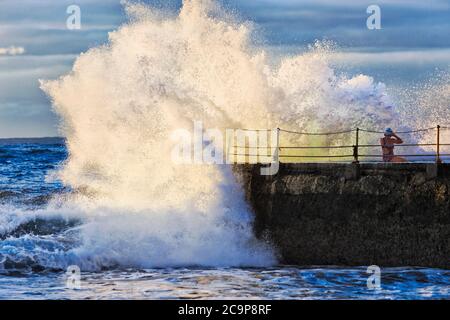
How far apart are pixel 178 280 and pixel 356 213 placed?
142 inches

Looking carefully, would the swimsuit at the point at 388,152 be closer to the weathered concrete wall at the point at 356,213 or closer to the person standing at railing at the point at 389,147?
the person standing at railing at the point at 389,147

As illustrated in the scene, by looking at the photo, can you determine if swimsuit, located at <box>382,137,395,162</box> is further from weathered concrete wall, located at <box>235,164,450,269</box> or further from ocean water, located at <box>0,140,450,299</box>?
ocean water, located at <box>0,140,450,299</box>

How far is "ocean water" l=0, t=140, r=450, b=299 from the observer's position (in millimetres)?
17484

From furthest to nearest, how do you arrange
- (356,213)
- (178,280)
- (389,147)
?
(389,147)
(356,213)
(178,280)

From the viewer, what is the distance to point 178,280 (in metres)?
18.9

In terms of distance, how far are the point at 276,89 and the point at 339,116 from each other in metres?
1.51

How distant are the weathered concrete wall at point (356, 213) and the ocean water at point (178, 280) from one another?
15.6 inches

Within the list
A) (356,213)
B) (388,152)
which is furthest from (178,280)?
(388,152)

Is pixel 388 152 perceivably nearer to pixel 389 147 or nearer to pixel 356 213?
pixel 389 147

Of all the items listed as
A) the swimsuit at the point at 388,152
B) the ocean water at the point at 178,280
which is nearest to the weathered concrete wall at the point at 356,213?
the ocean water at the point at 178,280

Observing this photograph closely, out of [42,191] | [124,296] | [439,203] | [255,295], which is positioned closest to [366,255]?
[439,203]

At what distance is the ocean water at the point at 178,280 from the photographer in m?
17.5

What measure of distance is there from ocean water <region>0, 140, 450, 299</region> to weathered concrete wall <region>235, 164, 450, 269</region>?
1.30 feet
